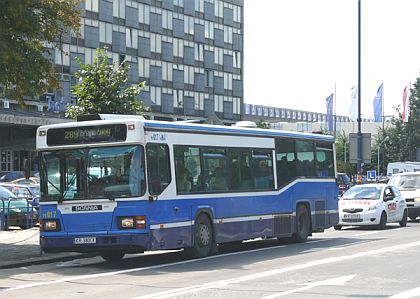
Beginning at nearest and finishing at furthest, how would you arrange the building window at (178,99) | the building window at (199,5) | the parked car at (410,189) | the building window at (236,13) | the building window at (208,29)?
1. the parked car at (410,189)
2. the building window at (178,99)
3. the building window at (199,5)
4. the building window at (208,29)
5. the building window at (236,13)

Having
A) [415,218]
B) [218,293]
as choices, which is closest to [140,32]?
[415,218]

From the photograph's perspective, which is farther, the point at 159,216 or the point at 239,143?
the point at 239,143

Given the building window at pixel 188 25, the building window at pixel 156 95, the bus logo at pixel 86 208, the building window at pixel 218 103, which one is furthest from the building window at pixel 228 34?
the bus logo at pixel 86 208

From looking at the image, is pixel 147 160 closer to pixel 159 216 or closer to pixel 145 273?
pixel 159 216

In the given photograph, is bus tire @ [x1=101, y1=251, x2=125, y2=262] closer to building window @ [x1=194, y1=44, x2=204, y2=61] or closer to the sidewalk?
the sidewalk

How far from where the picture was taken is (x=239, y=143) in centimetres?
1822

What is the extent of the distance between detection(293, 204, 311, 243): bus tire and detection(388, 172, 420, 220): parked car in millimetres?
11426

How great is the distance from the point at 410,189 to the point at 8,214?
1661 cm

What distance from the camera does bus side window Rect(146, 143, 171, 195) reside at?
14.9m

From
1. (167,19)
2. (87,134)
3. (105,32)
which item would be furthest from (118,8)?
(87,134)

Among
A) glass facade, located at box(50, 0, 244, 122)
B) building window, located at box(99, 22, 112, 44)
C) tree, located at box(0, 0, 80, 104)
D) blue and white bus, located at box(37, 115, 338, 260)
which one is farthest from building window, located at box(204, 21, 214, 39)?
blue and white bus, located at box(37, 115, 338, 260)

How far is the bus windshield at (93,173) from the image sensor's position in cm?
1485

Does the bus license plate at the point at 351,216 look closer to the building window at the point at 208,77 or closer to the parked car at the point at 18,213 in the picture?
the parked car at the point at 18,213

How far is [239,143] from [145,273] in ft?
16.6
